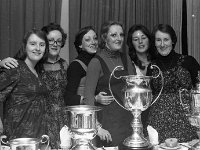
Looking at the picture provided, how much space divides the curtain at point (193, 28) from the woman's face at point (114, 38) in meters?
1.90

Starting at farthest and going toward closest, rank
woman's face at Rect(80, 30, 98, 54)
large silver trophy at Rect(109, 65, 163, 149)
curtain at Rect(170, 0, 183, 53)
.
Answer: curtain at Rect(170, 0, 183, 53), woman's face at Rect(80, 30, 98, 54), large silver trophy at Rect(109, 65, 163, 149)

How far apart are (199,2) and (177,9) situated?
1.12 feet

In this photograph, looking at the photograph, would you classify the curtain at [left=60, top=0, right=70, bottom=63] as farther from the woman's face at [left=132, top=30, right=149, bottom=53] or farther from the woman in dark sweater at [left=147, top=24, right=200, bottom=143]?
the woman in dark sweater at [left=147, top=24, right=200, bottom=143]

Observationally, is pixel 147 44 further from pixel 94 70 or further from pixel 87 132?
pixel 87 132

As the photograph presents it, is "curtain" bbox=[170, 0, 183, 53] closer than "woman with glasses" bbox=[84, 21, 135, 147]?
No

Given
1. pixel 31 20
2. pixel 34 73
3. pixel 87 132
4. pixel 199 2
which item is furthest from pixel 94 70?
pixel 199 2

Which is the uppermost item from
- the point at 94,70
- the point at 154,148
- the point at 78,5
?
the point at 78,5

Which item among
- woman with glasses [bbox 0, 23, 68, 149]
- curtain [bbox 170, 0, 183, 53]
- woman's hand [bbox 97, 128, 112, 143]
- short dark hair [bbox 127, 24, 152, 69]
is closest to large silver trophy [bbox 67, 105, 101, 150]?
woman's hand [bbox 97, 128, 112, 143]

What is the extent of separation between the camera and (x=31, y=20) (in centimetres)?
291

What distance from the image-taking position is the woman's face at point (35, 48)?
2.14 m

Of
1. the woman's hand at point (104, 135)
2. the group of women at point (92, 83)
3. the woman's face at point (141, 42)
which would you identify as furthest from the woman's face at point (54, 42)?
the woman's hand at point (104, 135)

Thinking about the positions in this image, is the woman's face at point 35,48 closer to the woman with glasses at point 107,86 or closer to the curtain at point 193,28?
the woman with glasses at point 107,86

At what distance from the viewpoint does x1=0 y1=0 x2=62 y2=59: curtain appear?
279 cm

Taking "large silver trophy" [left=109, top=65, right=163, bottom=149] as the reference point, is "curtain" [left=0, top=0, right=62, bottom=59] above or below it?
above
